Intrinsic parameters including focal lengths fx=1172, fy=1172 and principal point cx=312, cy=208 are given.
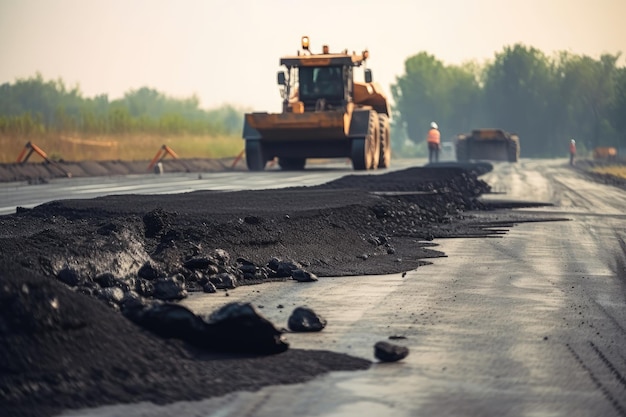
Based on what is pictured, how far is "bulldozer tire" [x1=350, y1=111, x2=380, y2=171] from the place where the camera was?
3644 centimetres

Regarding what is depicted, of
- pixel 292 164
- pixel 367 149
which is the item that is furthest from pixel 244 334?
pixel 292 164

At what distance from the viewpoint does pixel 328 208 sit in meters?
15.7

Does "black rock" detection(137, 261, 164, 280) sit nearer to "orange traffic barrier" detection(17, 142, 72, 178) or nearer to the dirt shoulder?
the dirt shoulder

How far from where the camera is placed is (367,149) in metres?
36.9

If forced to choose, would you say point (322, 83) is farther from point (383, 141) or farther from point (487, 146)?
point (487, 146)

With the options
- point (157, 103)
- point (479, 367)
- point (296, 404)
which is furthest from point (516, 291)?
point (157, 103)

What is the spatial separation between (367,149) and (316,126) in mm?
2544

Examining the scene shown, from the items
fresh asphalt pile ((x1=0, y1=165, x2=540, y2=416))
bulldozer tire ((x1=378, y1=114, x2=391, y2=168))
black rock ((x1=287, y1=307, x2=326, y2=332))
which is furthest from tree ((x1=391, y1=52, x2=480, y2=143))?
black rock ((x1=287, y1=307, x2=326, y2=332))

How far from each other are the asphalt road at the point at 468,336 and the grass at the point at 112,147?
2923 cm

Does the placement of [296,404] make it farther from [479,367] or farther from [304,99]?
[304,99]

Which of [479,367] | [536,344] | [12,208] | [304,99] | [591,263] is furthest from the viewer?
[304,99]

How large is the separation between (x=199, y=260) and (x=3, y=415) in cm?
528

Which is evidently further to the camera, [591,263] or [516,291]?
[591,263]

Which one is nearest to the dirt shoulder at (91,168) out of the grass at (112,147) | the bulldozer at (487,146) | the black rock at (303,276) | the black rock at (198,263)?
the grass at (112,147)
